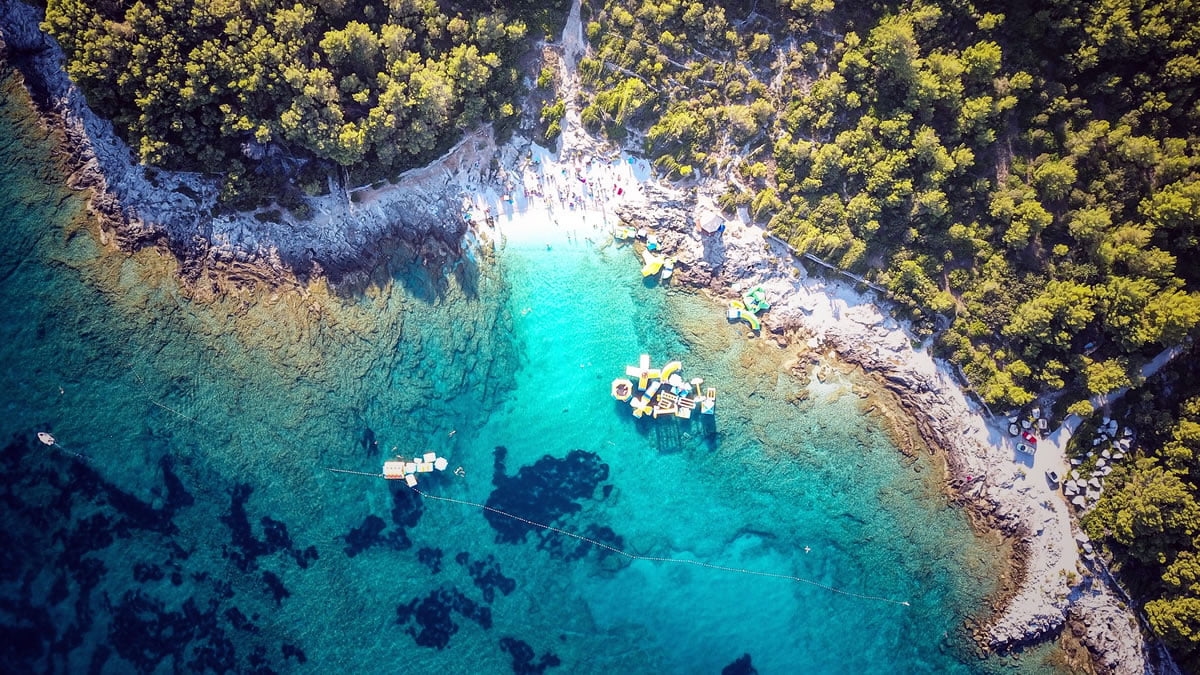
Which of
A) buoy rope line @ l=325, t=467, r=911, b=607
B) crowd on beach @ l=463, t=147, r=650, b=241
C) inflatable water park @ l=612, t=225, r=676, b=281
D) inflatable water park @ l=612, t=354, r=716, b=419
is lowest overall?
buoy rope line @ l=325, t=467, r=911, b=607

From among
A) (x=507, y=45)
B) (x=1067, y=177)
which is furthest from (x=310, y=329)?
(x=1067, y=177)

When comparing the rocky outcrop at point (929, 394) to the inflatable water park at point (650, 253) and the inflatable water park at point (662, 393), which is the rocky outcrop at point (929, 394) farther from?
the inflatable water park at point (662, 393)

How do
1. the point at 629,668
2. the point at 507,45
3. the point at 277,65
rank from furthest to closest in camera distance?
the point at 629,668 < the point at 507,45 < the point at 277,65

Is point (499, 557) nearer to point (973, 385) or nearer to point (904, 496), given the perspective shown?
point (904, 496)

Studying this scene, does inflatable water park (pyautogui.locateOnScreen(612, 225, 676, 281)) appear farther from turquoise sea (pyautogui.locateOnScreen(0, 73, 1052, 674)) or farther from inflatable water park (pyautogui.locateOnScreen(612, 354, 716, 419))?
inflatable water park (pyautogui.locateOnScreen(612, 354, 716, 419))

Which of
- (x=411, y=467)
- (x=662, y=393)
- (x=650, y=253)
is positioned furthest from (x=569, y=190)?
(x=411, y=467)

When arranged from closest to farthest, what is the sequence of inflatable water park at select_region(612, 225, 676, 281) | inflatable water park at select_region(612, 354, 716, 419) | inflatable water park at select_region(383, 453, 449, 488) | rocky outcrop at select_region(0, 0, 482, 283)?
rocky outcrop at select_region(0, 0, 482, 283) < inflatable water park at select_region(383, 453, 449, 488) < inflatable water park at select_region(612, 354, 716, 419) < inflatable water park at select_region(612, 225, 676, 281)

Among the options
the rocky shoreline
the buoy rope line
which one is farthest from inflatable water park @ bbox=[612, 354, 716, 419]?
the buoy rope line
